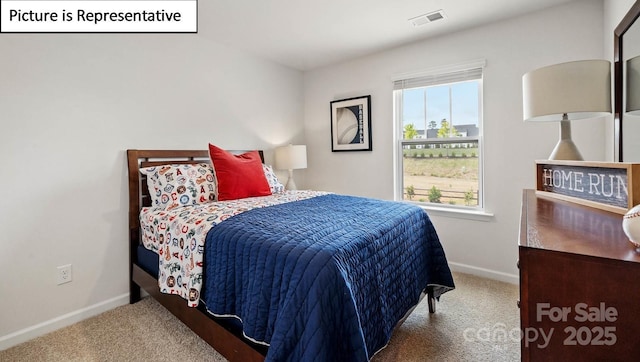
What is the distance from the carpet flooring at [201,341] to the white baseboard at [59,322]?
5cm

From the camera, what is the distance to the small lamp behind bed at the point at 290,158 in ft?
11.1

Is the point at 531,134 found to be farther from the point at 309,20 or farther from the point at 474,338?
the point at 309,20

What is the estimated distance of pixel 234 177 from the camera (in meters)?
2.42

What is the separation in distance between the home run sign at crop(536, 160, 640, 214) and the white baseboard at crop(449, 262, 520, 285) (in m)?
1.40

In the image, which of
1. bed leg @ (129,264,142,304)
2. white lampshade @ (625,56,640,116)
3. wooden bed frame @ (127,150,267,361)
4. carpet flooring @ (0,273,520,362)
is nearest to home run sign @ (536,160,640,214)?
white lampshade @ (625,56,640,116)

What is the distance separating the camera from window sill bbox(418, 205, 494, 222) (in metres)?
2.68

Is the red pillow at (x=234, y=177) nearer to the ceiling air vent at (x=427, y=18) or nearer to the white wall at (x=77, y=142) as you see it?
the white wall at (x=77, y=142)

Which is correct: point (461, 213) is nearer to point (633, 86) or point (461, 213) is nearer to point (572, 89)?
point (633, 86)

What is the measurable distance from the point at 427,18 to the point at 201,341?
2.98 metres

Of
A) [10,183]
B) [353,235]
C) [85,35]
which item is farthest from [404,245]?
[85,35]

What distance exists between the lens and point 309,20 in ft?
8.14

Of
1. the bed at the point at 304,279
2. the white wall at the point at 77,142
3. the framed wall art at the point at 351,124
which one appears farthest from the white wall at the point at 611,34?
the white wall at the point at 77,142

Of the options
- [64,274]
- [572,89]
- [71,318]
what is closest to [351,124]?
[572,89]

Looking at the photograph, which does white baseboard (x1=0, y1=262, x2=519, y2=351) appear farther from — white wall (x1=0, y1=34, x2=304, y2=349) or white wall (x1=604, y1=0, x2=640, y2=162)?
white wall (x1=604, y1=0, x2=640, y2=162)
